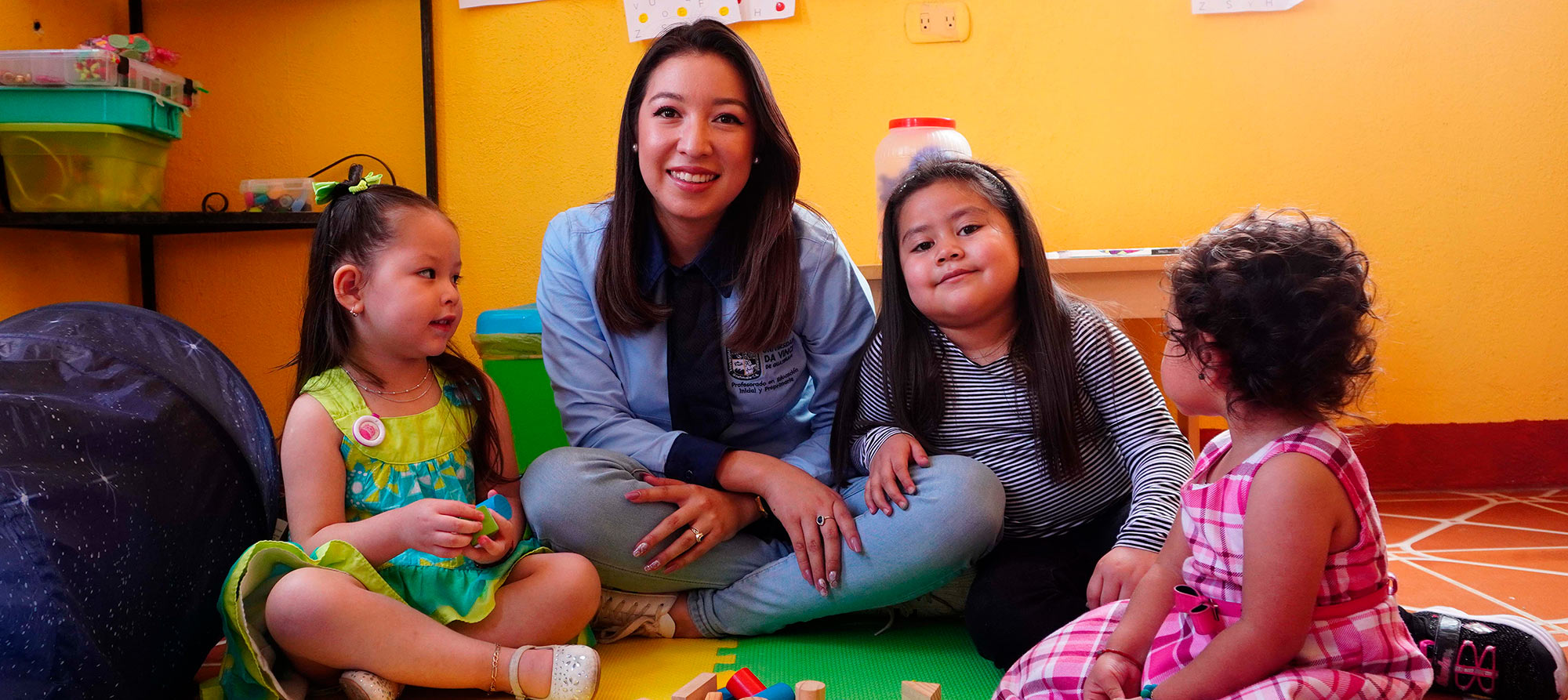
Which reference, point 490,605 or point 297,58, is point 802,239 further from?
point 297,58

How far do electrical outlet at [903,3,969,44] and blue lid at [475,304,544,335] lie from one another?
2.72 feet

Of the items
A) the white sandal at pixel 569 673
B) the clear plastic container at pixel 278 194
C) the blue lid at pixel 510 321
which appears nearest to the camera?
the white sandal at pixel 569 673

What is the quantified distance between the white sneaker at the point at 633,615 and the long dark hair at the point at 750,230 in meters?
0.29

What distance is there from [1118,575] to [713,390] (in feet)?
1.61

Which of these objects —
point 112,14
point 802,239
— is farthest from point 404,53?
point 802,239

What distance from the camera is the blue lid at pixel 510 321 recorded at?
1.46m

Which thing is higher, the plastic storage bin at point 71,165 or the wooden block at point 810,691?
the plastic storage bin at point 71,165

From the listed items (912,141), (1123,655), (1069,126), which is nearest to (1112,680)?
(1123,655)

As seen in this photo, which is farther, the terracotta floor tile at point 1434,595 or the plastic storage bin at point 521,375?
the plastic storage bin at point 521,375

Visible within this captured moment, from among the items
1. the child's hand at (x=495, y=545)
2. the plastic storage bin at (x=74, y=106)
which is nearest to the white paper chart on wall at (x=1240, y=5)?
the child's hand at (x=495, y=545)

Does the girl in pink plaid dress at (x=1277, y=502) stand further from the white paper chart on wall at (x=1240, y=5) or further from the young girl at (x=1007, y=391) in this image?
the white paper chart on wall at (x=1240, y=5)

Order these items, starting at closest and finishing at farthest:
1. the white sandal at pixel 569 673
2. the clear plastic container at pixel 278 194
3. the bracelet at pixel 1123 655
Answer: the bracelet at pixel 1123 655 < the white sandal at pixel 569 673 < the clear plastic container at pixel 278 194

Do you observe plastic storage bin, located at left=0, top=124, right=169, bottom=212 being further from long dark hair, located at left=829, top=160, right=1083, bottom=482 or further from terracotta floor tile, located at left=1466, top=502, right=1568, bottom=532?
terracotta floor tile, located at left=1466, top=502, right=1568, bottom=532

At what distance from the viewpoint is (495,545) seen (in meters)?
1.00
